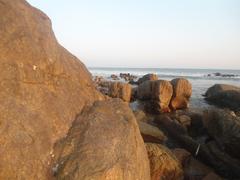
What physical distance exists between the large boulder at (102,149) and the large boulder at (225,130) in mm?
5209

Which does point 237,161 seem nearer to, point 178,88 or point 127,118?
point 127,118

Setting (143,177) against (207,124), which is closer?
(143,177)

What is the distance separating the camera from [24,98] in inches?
201

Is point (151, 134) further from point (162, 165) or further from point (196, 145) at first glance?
point (162, 165)

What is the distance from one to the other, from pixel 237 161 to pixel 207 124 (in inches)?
98.0

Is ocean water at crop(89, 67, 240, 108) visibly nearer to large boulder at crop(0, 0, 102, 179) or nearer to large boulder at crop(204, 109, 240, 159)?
large boulder at crop(204, 109, 240, 159)

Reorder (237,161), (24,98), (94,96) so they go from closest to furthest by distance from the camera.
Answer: (24,98)
(94,96)
(237,161)

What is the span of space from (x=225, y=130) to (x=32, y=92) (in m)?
7.47

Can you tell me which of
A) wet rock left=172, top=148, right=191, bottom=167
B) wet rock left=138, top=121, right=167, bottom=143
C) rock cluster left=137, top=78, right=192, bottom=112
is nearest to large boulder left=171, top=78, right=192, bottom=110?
rock cluster left=137, top=78, right=192, bottom=112

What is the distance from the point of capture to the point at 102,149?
200 inches

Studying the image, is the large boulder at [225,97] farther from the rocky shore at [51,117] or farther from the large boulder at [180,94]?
the rocky shore at [51,117]

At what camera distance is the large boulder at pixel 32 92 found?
183 inches

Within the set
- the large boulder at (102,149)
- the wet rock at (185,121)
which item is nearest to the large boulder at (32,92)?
the large boulder at (102,149)

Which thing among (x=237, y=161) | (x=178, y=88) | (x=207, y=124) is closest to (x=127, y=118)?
(x=237, y=161)
